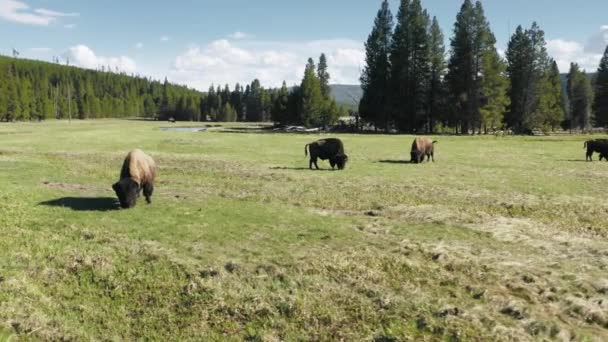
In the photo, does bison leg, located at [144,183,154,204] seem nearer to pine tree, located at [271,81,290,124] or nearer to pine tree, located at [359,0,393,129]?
pine tree, located at [359,0,393,129]

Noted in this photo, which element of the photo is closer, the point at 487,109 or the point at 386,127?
the point at 487,109

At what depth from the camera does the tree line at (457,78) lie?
70.6m

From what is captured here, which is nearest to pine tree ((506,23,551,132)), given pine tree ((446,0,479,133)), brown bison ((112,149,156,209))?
pine tree ((446,0,479,133))

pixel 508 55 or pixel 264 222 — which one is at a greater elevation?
pixel 508 55

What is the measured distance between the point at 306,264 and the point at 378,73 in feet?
236

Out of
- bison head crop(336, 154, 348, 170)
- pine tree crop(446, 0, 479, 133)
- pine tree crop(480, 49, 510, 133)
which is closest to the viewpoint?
bison head crop(336, 154, 348, 170)

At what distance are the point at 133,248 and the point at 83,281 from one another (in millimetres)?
1705

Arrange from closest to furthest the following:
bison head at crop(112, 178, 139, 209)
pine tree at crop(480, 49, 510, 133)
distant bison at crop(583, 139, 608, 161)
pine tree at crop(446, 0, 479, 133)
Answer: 1. bison head at crop(112, 178, 139, 209)
2. distant bison at crop(583, 139, 608, 161)
3. pine tree at crop(480, 49, 510, 133)
4. pine tree at crop(446, 0, 479, 133)

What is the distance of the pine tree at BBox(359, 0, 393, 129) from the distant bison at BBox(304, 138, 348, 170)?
165 feet

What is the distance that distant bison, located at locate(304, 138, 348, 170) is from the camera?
93.0ft

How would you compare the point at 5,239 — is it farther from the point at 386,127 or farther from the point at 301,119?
the point at 301,119

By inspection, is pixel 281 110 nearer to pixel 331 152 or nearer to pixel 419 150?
pixel 419 150

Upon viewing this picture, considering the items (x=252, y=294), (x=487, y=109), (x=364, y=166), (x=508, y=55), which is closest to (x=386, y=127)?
(x=487, y=109)

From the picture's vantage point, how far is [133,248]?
39.0 feet
